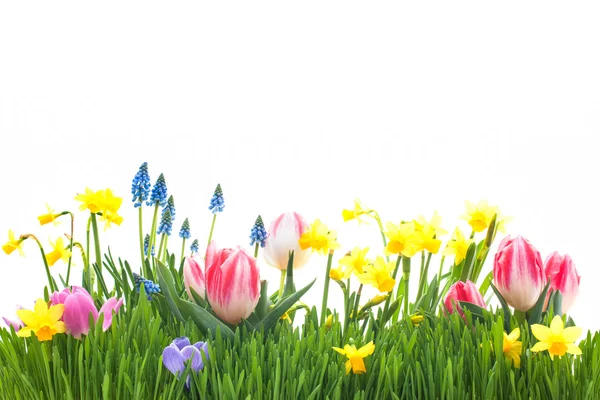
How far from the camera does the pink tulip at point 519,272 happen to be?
4.43 feet

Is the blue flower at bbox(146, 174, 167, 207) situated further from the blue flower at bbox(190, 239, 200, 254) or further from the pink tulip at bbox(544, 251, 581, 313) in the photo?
the pink tulip at bbox(544, 251, 581, 313)

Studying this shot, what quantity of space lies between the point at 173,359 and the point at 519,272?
2.20ft

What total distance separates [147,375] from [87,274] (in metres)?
0.50

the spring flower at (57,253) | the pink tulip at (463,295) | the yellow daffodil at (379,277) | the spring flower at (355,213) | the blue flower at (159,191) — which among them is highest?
the blue flower at (159,191)

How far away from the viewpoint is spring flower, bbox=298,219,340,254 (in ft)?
5.04

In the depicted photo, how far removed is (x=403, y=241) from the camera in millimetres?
1497

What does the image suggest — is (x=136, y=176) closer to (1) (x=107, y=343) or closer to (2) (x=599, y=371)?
(1) (x=107, y=343)

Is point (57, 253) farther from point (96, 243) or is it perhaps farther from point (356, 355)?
point (356, 355)

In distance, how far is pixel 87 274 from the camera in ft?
5.50

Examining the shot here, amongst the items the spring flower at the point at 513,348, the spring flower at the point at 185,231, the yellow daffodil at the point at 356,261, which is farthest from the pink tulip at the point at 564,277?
the spring flower at the point at 185,231

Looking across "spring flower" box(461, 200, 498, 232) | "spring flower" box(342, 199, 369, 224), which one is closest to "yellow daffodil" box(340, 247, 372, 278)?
"spring flower" box(342, 199, 369, 224)

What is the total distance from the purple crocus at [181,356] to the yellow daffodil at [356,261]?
1.36ft

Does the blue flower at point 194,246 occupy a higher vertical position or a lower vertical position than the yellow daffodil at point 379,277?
higher

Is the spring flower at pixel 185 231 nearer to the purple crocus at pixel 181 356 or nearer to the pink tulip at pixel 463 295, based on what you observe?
the purple crocus at pixel 181 356
